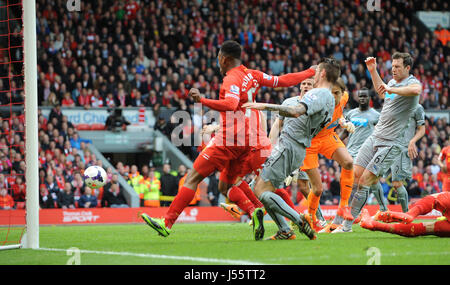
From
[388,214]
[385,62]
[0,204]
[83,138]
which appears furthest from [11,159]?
[385,62]

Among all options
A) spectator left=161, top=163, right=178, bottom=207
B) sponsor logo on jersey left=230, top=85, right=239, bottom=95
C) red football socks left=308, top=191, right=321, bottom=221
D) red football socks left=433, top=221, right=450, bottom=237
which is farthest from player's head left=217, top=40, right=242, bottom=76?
spectator left=161, top=163, right=178, bottom=207

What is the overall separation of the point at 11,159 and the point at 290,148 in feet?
37.2

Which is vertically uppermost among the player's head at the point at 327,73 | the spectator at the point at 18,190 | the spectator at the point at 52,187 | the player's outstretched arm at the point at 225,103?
the player's head at the point at 327,73

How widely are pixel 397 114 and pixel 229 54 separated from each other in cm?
275

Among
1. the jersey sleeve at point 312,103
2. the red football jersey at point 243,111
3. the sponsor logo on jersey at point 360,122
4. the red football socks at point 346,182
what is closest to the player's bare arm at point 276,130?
the red football socks at point 346,182

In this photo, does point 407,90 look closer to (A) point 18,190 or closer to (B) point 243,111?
(B) point 243,111

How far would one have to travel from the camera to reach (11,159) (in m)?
17.3

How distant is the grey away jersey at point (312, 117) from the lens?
7.45 meters

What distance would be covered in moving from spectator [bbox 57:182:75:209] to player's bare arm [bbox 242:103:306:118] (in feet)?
36.8

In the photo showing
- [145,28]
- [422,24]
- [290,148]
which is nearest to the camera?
[290,148]

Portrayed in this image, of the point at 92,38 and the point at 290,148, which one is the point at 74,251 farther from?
the point at 92,38

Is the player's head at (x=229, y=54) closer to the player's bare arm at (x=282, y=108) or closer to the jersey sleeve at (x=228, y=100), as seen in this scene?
the jersey sleeve at (x=228, y=100)

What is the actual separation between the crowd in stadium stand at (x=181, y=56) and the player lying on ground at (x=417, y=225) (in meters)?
10.2

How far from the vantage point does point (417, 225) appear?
8.07 metres
